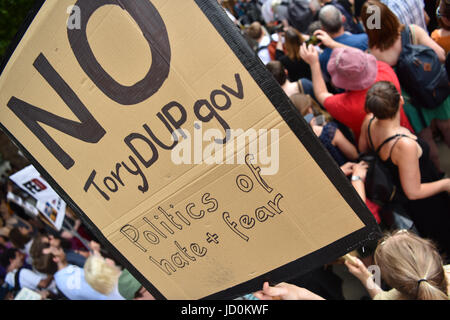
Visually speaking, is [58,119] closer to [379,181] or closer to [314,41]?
[379,181]

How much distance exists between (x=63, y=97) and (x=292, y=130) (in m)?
0.79

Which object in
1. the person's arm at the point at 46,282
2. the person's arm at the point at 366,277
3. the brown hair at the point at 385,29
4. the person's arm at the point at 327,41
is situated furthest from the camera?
the person's arm at the point at 46,282

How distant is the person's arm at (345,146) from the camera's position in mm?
2453

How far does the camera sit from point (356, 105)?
95.3 inches

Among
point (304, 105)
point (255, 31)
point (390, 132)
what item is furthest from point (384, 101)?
point (255, 31)

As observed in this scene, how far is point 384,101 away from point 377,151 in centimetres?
29

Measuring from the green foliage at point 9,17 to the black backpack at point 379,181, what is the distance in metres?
5.80

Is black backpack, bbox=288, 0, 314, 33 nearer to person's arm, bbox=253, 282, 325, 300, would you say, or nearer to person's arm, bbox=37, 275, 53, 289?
person's arm, bbox=253, 282, 325, 300

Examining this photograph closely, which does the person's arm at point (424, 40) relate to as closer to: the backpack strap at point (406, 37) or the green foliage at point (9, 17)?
the backpack strap at point (406, 37)

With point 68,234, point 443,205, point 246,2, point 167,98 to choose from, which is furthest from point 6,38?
point 443,205

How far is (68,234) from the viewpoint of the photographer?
4.23 metres

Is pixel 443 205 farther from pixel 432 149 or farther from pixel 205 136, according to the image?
pixel 205 136
